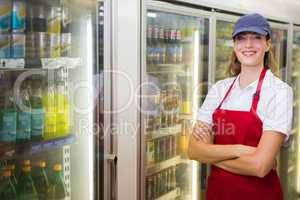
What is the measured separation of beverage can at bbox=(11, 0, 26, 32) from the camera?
1.70 m

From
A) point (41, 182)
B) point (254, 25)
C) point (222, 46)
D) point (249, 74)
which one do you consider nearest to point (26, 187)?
point (41, 182)

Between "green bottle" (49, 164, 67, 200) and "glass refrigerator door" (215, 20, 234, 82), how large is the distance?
1.31 metres

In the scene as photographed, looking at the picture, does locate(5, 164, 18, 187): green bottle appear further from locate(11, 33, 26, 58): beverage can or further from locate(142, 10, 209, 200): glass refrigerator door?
locate(142, 10, 209, 200): glass refrigerator door

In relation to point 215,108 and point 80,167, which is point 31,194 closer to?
point 80,167

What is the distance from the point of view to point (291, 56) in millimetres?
3613

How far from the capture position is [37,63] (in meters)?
1.71

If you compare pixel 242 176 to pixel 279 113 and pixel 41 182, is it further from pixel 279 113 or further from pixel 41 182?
pixel 41 182

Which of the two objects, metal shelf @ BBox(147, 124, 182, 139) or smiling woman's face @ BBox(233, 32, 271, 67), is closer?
smiling woman's face @ BBox(233, 32, 271, 67)

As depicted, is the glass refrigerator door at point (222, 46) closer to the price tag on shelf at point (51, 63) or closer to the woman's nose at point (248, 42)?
the woman's nose at point (248, 42)

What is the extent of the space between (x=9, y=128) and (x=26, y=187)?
40cm

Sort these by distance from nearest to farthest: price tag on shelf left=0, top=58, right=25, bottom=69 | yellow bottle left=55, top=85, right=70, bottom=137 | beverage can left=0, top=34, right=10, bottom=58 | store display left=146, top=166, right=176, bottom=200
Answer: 1. price tag on shelf left=0, top=58, right=25, bottom=69
2. beverage can left=0, top=34, right=10, bottom=58
3. yellow bottle left=55, top=85, right=70, bottom=137
4. store display left=146, top=166, right=176, bottom=200

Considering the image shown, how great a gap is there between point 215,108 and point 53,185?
990mm

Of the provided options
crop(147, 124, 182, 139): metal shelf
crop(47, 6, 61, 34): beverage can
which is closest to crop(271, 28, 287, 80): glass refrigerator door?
crop(147, 124, 182, 139): metal shelf

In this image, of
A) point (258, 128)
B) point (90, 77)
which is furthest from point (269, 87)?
point (90, 77)
